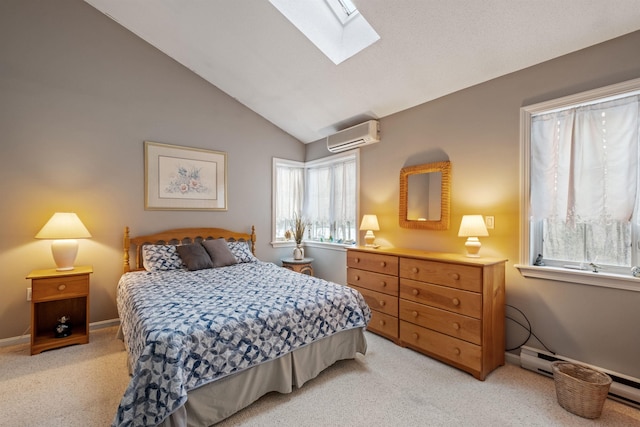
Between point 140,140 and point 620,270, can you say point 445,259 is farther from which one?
point 140,140

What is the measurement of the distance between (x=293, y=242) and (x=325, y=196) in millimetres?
934

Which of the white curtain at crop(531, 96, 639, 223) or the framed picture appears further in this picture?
the framed picture

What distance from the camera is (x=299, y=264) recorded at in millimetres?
4285

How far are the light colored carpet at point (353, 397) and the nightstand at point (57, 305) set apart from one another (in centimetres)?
18

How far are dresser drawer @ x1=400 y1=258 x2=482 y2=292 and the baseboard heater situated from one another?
31.2 inches

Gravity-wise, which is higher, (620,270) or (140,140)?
(140,140)


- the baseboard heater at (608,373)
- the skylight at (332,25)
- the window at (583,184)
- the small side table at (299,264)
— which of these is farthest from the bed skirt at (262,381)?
the skylight at (332,25)

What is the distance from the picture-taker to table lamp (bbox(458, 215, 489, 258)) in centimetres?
254

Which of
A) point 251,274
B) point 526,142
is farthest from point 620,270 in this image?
point 251,274

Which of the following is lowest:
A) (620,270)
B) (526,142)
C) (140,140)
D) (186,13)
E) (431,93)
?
(620,270)

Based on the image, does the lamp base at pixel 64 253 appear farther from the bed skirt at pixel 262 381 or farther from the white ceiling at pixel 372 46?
the white ceiling at pixel 372 46

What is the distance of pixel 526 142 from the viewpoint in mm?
2439

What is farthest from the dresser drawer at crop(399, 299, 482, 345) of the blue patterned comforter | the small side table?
the small side table

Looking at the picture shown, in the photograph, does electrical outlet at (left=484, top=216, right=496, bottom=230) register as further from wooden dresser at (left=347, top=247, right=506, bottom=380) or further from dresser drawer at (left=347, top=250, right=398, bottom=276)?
dresser drawer at (left=347, top=250, right=398, bottom=276)
